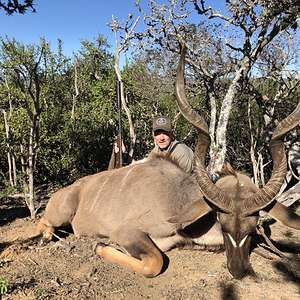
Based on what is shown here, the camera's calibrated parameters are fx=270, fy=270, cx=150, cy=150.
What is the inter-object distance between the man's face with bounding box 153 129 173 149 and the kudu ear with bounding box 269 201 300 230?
2241 millimetres

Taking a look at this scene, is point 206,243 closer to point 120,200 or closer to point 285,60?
point 120,200

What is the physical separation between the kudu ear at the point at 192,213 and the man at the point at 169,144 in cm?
132

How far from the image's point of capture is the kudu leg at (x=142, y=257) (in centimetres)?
279

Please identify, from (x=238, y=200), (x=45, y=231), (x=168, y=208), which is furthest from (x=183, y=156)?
(x=45, y=231)

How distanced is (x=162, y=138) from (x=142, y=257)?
7.01 feet

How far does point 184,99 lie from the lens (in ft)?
9.25

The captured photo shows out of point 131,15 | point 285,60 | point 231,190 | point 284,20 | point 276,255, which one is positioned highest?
point 131,15

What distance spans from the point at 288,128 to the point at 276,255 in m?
1.58

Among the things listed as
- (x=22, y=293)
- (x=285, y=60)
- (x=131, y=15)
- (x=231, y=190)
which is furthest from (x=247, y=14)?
(x=22, y=293)

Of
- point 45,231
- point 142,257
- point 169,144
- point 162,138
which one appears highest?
point 162,138

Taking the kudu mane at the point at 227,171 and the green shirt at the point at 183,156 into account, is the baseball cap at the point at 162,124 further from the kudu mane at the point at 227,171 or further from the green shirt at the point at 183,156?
the kudu mane at the point at 227,171

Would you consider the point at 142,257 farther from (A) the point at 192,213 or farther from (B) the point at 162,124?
(B) the point at 162,124

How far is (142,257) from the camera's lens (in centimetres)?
292

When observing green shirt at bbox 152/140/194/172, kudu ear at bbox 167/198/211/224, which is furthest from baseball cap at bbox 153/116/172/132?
kudu ear at bbox 167/198/211/224
